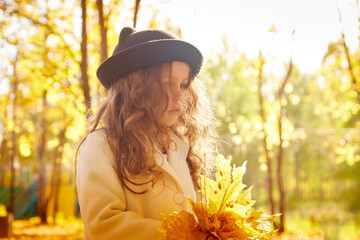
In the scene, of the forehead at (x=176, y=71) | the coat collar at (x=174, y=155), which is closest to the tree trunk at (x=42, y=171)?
the coat collar at (x=174, y=155)

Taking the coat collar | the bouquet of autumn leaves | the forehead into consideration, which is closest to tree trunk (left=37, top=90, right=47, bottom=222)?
the coat collar

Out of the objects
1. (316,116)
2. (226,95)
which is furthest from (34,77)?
(316,116)

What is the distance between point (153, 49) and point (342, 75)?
8.84 m

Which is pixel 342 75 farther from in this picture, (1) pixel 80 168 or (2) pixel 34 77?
(1) pixel 80 168

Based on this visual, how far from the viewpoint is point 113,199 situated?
1.48 meters

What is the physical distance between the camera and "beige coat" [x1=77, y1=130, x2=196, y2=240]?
4.77 feet

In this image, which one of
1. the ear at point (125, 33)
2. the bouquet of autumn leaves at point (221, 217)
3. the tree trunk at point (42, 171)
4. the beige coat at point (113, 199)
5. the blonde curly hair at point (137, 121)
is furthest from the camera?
the tree trunk at point (42, 171)

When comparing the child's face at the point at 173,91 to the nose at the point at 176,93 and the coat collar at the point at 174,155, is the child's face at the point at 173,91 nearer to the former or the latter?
the nose at the point at 176,93

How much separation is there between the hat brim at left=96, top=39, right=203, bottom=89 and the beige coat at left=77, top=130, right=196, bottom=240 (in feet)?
1.00

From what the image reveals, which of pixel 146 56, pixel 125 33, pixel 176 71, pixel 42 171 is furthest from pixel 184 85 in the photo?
pixel 42 171

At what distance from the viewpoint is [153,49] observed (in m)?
1.69

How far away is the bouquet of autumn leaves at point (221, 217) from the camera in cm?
133

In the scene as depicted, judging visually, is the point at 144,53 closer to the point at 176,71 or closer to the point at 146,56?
the point at 146,56

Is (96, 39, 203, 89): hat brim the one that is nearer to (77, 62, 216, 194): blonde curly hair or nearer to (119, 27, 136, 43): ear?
(77, 62, 216, 194): blonde curly hair
